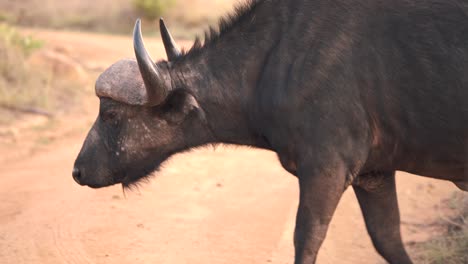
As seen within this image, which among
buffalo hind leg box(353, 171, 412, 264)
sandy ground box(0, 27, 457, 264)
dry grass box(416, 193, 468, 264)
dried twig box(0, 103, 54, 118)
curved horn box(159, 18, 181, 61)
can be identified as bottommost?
dried twig box(0, 103, 54, 118)

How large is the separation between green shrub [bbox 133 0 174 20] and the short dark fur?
50.7 feet

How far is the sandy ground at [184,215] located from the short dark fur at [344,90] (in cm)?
161

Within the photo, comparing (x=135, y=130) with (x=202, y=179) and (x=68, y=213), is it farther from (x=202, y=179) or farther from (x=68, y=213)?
(x=202, y=179)

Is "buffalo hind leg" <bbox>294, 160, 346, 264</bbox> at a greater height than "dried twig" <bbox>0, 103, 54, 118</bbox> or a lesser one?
greater

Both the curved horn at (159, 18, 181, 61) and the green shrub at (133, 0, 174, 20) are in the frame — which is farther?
the green shrub at (133, 0, 174, 20)

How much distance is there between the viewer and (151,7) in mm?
20859

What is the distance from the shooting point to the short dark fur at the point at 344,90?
5059 millimetres

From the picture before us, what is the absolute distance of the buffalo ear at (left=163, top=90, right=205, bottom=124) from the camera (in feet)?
18.5

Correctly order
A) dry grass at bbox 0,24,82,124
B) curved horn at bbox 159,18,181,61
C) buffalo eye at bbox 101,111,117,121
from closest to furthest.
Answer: buffalo eye at bbox 101,111,117,121 → curved horn at bbox 159,18,181,61 → dry grass at bbox 0,24,82,124

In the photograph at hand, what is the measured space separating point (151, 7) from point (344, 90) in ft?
53.4

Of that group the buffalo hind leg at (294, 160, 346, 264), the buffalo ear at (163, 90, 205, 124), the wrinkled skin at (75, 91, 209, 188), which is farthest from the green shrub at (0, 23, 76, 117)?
the buffalo hind leg at (294, 160, 346, 264)

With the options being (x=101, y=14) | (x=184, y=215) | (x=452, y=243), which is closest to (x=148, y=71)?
(x=184, y=215)

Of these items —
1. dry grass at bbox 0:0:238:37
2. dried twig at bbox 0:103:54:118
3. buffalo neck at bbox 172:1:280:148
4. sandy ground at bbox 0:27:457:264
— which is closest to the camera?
buffalo neck at bbox 172:1:280:148

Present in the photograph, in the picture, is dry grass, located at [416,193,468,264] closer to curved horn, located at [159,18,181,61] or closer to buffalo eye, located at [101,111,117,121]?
curved horn, located at [159,18,181,61]
